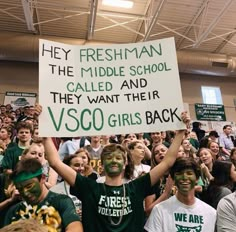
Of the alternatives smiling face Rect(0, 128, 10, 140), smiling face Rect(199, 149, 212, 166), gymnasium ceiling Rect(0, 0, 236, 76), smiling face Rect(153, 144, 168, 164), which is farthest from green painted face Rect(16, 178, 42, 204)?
gymnasium ceiling Rect(0, 0, 236, 76)

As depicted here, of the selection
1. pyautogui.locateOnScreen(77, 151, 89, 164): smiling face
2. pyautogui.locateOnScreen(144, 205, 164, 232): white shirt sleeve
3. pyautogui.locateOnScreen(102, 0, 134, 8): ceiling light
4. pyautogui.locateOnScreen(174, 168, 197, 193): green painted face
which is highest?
pyautogui.locateOnScreen(102, 0, 134, 8): ceiling light

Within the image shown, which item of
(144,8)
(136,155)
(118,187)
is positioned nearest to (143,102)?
(118,187)

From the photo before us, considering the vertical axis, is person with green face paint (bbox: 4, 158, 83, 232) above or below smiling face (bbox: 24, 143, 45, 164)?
below

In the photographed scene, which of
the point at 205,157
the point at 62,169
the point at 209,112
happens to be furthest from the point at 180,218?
the point at 209,112

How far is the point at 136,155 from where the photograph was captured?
3377 mm

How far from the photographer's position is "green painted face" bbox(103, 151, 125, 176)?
204 centimetres

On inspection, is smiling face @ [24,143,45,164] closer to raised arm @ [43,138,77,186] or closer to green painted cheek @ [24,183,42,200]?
raised arm @ [43,138,77,186]

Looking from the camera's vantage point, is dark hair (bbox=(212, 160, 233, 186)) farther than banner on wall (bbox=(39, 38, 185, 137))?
Yes

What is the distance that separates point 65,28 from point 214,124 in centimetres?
652

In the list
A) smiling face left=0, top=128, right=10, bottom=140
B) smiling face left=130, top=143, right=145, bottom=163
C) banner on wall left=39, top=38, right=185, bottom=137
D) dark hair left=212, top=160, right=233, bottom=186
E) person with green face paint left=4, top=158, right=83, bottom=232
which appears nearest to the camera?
person with green face paint left=4, top=158, right=83, bottom=232

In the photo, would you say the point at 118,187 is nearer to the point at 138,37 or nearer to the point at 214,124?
the point at 138,37

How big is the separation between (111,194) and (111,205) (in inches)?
2.9

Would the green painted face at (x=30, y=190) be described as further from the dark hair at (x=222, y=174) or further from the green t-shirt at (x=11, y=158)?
the dark hair at (x=222, y=174)

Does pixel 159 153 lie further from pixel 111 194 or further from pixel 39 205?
pixel 39 205
